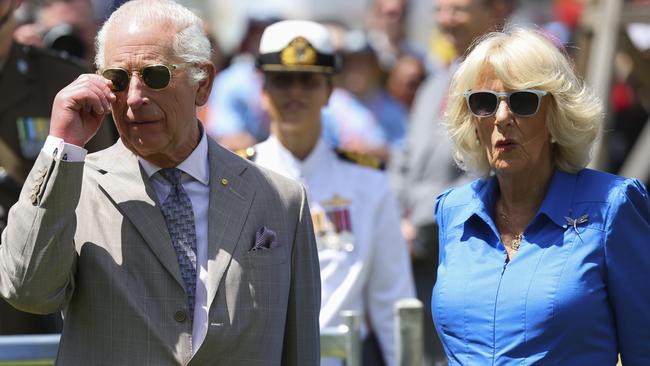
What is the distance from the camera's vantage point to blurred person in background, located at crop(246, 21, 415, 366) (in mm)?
5664

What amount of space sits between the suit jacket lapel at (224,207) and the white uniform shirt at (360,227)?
1586 millimetres

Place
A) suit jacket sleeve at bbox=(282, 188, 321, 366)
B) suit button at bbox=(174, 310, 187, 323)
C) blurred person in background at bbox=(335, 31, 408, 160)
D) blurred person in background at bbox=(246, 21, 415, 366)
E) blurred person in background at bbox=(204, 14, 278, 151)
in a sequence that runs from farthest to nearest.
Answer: blurred person in background at bbox=(335, 31, 408, 160) < blurred person in background at bbox=(204, 14, 278, 151) < blurred person in background at bbox=(246, 21, 415, 366) < suit jacket sleeve at bbox=(282, 188, 321, 366) < suit button at bbox=(174, 310, 187, 323)

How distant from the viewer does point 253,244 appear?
12.7ft

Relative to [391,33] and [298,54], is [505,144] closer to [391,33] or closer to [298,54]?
[298,54]

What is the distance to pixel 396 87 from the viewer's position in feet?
35.1

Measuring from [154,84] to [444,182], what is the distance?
3.77 metres

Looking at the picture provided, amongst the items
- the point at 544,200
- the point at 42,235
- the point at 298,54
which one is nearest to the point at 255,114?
the point at 298,54

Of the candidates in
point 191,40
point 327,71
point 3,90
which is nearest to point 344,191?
point 327,71

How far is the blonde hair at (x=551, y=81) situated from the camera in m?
4.09

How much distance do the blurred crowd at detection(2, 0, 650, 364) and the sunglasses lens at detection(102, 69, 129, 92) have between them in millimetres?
739

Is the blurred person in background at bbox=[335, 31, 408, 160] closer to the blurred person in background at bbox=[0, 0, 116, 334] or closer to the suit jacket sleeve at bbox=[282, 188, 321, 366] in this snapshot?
the blurred person in background at bbox=[0, 0, 116, 334]

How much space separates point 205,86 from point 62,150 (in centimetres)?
72

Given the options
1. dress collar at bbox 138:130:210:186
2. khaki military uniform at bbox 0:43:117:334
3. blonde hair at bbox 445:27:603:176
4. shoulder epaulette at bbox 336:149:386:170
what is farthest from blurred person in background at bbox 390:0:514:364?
dress collar at bbox 138:130:210:186

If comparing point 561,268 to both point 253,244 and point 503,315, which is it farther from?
point 253,244
